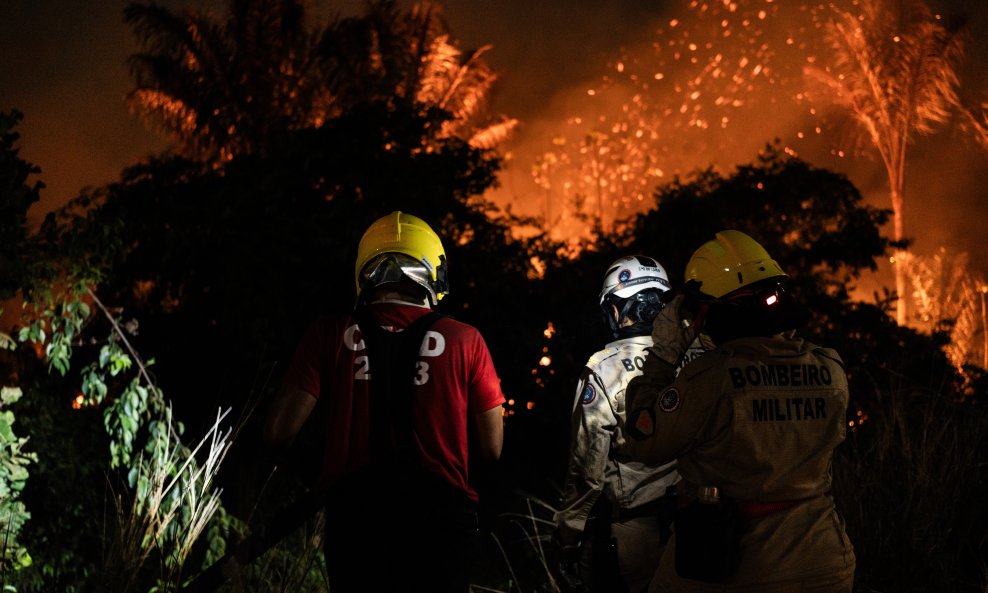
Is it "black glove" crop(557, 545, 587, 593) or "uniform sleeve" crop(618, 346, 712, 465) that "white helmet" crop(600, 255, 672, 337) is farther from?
→ "uniform sleeve" crop(618, 346, 712, 465)

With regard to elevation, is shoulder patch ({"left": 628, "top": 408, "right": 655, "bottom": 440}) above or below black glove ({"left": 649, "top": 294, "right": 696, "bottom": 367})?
below

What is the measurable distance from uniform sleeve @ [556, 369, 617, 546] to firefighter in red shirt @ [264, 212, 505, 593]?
76 cm

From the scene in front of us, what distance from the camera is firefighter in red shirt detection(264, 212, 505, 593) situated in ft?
9.16

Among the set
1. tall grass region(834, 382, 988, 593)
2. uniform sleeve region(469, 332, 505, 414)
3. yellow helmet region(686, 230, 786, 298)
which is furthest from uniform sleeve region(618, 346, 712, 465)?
Result: tall grass region(834, 382, 988, 593)

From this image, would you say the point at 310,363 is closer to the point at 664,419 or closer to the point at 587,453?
the point at 664,419

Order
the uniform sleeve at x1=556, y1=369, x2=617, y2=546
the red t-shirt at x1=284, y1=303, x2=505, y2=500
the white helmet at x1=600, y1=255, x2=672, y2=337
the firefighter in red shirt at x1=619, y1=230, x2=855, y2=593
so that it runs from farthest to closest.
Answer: the white helmet at x1=600, y1=255, x2=672, y2=337, the uniform sleeve at x1=556, y1=369, x2=617, y2=546, the red t-shirt at x1=284, y1=303, x2=505, y2=500, the firefighter in red shirt at x1=619, y1=230, x2=855, y2=593

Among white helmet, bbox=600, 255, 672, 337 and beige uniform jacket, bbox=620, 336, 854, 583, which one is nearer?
beige uniform jacket, bbox=620, 336, 854, 583

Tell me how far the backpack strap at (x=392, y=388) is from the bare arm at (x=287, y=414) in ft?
0.78

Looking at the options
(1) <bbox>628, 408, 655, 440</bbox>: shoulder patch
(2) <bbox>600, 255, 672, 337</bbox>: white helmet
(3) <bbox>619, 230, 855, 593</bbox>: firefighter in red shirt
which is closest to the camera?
(3) <bbox>619, 230, 855, 593</bbox>: firefighter in red shirt

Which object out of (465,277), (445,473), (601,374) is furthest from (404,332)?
(465,277)

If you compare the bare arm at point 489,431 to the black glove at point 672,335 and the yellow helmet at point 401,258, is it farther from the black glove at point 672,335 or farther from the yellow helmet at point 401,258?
the black glove at point 672,335

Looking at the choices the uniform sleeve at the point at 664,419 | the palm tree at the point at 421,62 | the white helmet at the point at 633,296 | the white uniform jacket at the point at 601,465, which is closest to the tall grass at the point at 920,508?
the white uniform jacket at the point at 601,465

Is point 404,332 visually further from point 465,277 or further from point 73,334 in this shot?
point 465,277

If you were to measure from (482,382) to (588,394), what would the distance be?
2.54ft
